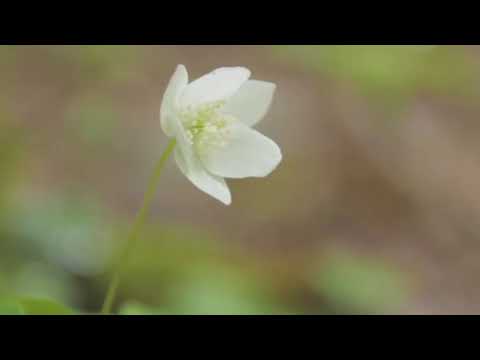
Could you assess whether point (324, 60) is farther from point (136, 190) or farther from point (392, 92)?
point (136, 190)

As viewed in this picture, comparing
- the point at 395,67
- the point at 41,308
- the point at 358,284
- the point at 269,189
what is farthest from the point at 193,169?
the point at 395,67

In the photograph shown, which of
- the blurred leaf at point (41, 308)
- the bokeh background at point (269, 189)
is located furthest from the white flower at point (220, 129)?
the bokeh background at point (269, 189)

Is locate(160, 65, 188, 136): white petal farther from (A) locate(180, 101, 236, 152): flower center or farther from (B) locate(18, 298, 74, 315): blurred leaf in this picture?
(B) locate(18, 298, 74, 315): blurred leaf

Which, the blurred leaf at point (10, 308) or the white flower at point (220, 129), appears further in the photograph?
the white flower at point (220, 129)

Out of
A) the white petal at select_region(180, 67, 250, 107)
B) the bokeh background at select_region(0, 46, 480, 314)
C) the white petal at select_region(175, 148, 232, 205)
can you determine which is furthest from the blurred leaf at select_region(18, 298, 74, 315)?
the bokeh background at select_region(0, 46, 480, 314)

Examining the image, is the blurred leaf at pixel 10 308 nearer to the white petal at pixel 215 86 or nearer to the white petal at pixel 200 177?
the white petal at pixel 200 177

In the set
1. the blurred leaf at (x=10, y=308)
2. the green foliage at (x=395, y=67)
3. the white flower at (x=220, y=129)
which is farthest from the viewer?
the green foliage at (x=395, y=67)

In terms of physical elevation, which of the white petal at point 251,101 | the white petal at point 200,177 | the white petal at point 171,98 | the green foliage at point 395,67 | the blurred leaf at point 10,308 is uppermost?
the green foliage at point 395,67
